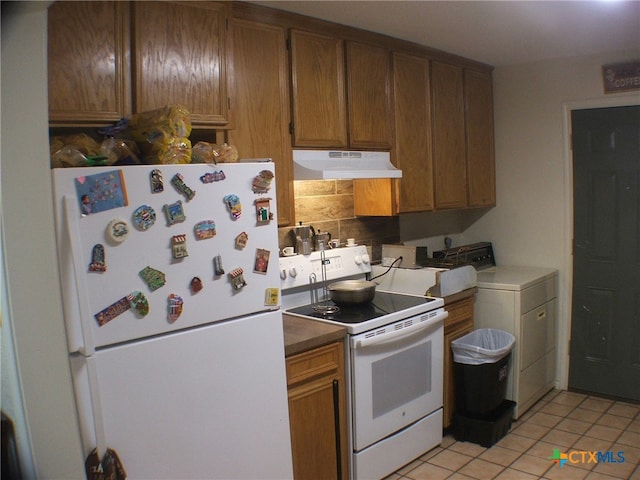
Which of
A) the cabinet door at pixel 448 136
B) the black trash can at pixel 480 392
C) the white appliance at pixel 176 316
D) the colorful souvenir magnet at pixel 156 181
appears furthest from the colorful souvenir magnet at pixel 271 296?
the cabinet door at pixel 448 136

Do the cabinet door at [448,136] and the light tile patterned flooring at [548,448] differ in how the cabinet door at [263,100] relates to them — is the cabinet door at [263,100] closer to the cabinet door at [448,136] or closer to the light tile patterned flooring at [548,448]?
the cabinet door at [448,136]

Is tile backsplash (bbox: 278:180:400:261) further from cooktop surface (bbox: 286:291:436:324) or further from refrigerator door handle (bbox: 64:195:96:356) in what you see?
refrigerator door handle (bbox: 64:195:96:356)

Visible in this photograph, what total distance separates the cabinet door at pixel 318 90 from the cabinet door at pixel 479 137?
128cm

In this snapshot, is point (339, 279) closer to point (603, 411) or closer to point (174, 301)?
point (174, 301)

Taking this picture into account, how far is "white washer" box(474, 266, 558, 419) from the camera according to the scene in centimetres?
332

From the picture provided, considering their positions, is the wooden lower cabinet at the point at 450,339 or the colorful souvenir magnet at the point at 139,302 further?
the wooden lower cabinet at the point at 450,339

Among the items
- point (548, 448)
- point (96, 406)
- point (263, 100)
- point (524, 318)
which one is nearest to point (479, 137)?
point (524, 318)

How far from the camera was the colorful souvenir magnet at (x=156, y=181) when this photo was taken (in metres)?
1.68

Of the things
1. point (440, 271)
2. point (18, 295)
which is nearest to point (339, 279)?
point (440, 271)

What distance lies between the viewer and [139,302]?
168cm

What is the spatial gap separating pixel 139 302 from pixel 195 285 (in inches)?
7.9

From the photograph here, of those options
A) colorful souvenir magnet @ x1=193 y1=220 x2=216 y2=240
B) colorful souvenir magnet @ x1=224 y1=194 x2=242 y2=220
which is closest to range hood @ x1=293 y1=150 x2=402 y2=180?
colorful souvenir magnet @ x1=224 y1=194 x2=242 y2=220

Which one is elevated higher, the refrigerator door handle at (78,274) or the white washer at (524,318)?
the refrigerator door handle at (78,274)

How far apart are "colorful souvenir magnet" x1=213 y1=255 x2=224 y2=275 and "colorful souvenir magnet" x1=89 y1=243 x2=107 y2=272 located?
1.23ft
